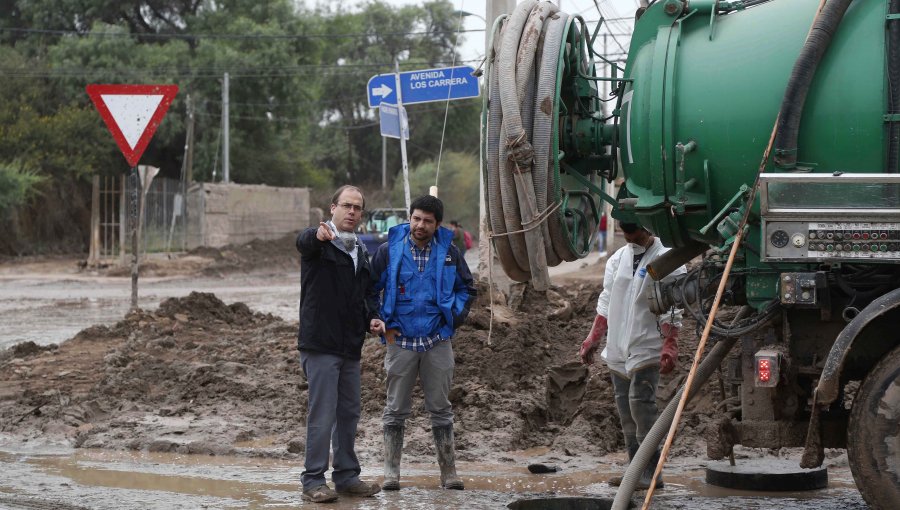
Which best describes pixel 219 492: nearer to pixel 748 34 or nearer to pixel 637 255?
pixel 637 255

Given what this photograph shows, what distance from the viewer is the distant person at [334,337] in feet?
21.7

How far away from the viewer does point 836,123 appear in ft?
16.9

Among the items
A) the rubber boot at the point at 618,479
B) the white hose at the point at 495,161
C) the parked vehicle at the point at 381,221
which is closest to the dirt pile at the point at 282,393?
the rubber boot at the point at 618,479

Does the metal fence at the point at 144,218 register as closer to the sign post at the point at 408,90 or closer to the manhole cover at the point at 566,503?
the sign post at the point at 408,90

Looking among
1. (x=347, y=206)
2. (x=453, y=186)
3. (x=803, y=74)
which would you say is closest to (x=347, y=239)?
(x=347, y=206)

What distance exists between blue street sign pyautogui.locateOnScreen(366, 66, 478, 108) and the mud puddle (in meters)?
4.84

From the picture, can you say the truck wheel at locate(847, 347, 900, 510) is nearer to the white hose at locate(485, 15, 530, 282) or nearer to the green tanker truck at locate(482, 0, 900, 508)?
the green tanker truck at locate(482, 0, 900, 508)

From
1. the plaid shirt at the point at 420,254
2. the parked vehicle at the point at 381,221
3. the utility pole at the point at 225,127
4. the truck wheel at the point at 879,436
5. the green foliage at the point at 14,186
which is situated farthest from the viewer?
the utility pole at the point at 225,127

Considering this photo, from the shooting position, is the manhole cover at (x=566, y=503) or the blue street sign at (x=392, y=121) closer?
the manhole cover at (x=566, y=503)

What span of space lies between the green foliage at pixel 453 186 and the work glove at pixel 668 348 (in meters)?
39.6

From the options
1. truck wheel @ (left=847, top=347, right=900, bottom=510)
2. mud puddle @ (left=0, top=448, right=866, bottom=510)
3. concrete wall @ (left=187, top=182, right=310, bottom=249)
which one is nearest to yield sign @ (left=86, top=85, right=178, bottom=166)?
mud puddle @ (left=0, top=448, right=866, bottom=510)

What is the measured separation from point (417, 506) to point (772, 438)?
6.51 feet

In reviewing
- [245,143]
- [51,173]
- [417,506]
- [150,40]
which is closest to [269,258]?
[51,173]

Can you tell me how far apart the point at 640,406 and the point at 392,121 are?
18.6 feet
